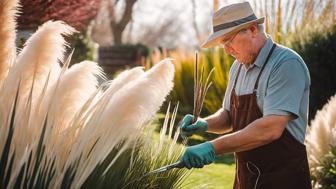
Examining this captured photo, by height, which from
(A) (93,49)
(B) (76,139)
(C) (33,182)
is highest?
(B) (76,139)

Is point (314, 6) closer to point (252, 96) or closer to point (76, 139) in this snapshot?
point (252, 96)

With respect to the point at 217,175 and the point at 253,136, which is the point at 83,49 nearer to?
the point at 217,175

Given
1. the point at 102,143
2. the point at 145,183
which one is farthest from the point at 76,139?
the point at 145,183

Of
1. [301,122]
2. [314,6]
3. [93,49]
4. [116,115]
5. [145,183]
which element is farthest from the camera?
[93,49]

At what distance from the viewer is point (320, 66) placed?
27.4 ft

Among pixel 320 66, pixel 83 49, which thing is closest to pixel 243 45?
pixel 320 66

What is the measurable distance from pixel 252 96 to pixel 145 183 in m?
0.71

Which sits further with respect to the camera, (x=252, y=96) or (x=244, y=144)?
(x=252, y=96)

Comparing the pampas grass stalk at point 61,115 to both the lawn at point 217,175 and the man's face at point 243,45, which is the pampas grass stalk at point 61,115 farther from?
the lawn at point 217,175

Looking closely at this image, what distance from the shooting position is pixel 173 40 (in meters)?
39.0

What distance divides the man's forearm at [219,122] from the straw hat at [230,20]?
0.55 meters

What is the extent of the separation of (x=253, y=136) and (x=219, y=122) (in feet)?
2.38

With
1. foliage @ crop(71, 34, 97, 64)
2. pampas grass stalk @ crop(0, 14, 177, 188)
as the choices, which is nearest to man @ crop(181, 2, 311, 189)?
pampas grass stalk @ crop(0, 14, 177, 188)

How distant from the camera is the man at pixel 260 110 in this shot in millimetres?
2604
